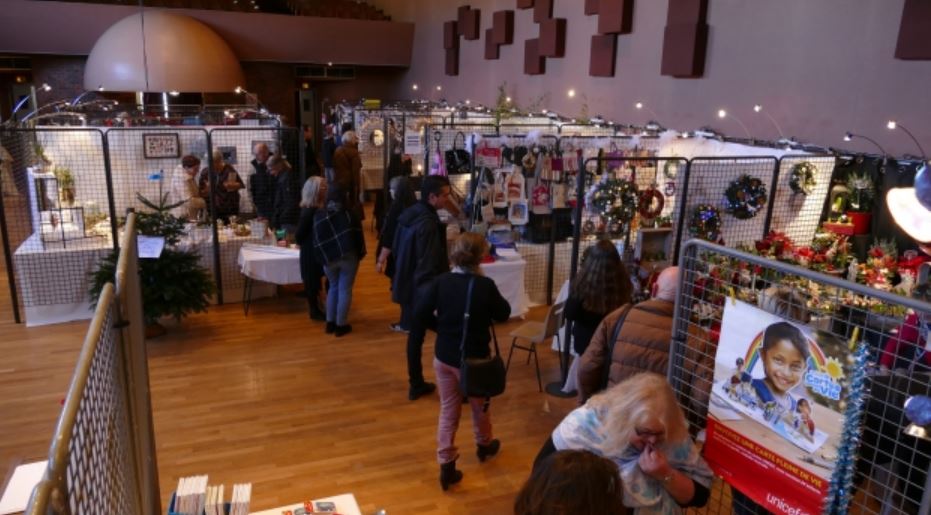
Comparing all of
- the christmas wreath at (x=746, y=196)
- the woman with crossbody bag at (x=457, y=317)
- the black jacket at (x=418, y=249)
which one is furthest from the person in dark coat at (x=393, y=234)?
the christmas wreath at (x=746, y=196)

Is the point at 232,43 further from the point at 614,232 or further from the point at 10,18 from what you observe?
the point at 614,232

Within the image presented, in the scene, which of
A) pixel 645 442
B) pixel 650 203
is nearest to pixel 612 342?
pixel 645 442

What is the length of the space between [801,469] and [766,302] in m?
0.67

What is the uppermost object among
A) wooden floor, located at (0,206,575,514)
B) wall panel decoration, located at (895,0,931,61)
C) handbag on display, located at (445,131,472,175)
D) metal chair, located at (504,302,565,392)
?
wall panel decoration, located at (895,0,931,61)

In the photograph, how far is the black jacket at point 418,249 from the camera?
16.5 feet

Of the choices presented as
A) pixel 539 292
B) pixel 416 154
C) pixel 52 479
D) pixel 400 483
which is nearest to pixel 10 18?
pixel 416 154

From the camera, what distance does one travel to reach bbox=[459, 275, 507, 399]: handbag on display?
365cm

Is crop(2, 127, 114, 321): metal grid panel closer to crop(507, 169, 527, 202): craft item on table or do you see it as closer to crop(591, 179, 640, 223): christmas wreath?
crop(507, 169, 527, 202): craft item on table

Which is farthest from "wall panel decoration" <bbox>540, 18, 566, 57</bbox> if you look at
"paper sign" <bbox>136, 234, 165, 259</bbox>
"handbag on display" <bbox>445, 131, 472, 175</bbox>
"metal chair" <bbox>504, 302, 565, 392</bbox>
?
"paper sign" <bbox>136, 234, 165, 259</bbox>

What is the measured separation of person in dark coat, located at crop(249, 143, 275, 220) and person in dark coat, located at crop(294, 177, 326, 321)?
1.25m

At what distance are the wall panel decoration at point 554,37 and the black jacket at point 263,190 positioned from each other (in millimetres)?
5409

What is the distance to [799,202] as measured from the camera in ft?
19.8

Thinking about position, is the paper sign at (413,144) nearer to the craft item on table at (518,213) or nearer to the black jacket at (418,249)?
the craft item on table at (518,213)

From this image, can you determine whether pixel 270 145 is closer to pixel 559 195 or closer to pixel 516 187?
pixel 516 187
